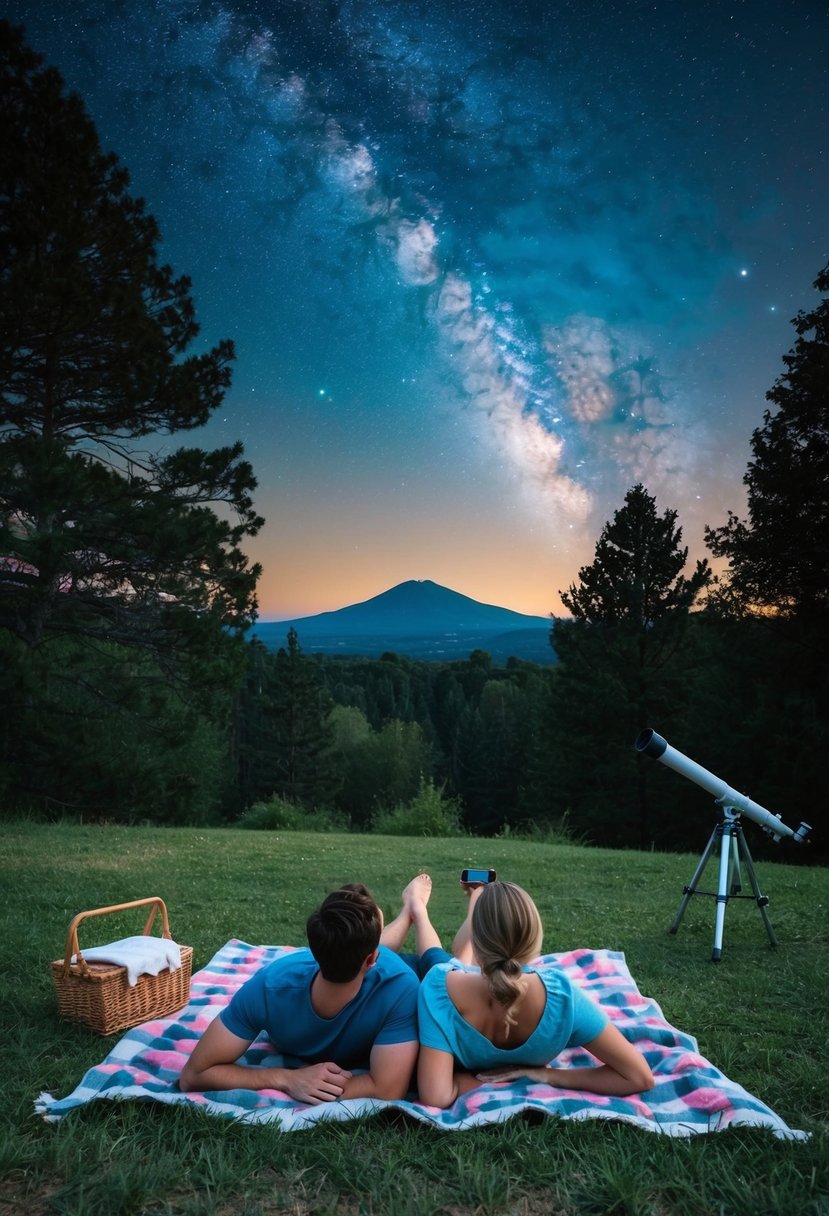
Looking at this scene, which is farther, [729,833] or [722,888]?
[729,833]

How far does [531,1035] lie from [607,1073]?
1.36ft

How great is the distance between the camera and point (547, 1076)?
3428mm

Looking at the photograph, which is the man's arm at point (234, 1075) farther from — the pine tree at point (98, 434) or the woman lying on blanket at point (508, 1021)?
the pine tree at point (98, 434)

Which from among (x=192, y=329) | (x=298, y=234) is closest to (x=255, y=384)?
(x=192, y=329)

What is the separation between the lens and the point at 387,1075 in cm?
326

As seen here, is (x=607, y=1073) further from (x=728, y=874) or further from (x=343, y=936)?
(x=728, y=874)

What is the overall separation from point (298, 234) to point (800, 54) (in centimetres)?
891

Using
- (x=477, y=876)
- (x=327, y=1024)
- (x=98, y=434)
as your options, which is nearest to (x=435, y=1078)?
(x=327, y=1024)

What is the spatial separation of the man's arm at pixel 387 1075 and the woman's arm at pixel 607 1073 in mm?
439

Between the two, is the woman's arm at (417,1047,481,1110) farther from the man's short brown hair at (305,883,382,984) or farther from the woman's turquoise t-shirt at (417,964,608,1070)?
the man's short brown hair at (305,883,382,984)

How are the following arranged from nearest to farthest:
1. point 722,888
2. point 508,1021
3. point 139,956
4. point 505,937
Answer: point 505,937 → point 508,1021 → point 139,956 → point 722,888

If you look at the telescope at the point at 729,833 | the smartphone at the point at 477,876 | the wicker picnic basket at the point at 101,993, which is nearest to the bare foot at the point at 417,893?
the smartphone at the point at 477,876

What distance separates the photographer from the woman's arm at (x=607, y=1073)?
3314 mm

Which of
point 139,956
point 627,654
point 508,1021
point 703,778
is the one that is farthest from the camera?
point 627,654
